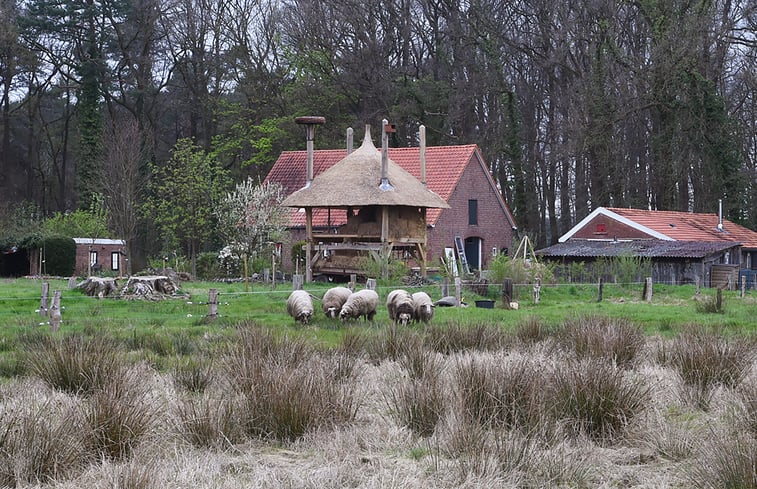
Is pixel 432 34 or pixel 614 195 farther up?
pixel 432 34

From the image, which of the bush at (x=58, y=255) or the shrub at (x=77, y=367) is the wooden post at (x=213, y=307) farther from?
the bush at (x=58, y=255)

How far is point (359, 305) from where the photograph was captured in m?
17.3

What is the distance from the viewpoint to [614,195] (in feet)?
137

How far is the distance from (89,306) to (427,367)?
9.69 metres

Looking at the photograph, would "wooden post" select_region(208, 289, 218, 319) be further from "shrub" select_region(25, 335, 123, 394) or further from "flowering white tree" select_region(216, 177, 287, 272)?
"flowering white tree" select_region(216, 177, 287, 272)

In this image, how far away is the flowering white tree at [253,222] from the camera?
3120 centimetres

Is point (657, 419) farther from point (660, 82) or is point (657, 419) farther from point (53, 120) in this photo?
point (53, 120)

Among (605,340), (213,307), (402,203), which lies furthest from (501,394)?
(402,203)

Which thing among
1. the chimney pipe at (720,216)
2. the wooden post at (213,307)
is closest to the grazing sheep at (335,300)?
the wooden post at (213,307)

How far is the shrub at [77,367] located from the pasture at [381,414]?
0.02 metres

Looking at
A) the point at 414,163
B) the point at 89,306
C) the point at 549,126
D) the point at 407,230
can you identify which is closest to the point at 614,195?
the point at 549,126

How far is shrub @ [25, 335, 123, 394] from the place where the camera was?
9.59 meters

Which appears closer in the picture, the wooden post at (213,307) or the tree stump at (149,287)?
the wooden post at (213,307)

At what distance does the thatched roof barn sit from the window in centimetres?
692
